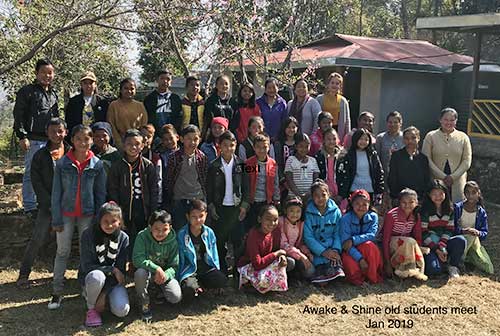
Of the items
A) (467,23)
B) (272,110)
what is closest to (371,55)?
(467,23)

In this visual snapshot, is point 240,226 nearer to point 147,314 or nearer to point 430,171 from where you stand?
point 147,314

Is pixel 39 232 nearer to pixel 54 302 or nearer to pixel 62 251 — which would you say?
pixel 62 251

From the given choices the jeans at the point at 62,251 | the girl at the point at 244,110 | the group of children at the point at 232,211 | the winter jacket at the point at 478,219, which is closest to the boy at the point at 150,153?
the group of children at the point at 232,211

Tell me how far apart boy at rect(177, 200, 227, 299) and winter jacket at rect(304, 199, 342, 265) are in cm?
96

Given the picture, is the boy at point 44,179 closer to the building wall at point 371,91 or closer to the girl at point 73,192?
the girl at point 73,192

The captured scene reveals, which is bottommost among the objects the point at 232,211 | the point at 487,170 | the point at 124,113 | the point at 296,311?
the point at 296,311

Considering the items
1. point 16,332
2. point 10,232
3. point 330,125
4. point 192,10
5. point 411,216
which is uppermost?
point 192,10

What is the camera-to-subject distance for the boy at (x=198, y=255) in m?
4.28

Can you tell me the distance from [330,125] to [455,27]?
5684mm

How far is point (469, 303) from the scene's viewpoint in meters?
4.45

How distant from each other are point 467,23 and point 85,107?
24.1 feet

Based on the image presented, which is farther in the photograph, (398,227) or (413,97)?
(413,97)

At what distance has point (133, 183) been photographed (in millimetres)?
4461

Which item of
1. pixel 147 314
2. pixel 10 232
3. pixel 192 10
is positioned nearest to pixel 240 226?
pixel 147 314
